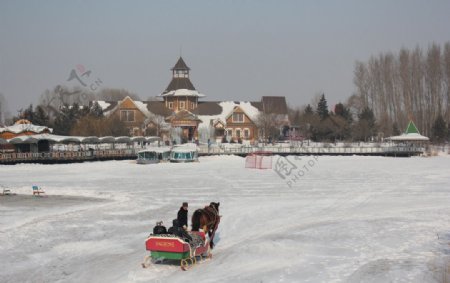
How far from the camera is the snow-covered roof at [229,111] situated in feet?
314

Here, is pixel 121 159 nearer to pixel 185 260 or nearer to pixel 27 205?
pixel 27 205

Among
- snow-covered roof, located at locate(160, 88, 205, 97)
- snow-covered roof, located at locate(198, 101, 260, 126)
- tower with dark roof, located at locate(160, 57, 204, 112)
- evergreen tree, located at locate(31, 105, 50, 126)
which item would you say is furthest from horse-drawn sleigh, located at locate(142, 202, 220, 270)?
snow-covered roof, located at locate(160, 88, 205, 97)

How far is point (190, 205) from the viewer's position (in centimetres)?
2225

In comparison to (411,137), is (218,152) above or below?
below

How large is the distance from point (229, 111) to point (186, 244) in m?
88.8

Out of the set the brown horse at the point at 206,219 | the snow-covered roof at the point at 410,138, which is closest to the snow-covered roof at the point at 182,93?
the snow-covered roof at the point at 410,138

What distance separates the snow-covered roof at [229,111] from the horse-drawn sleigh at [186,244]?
79942mm

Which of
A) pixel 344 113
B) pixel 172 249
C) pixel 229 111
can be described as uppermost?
pixel 229 111

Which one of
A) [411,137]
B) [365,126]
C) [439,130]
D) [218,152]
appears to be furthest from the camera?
[365,126]

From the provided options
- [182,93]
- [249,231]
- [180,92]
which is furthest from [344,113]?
[249,231]

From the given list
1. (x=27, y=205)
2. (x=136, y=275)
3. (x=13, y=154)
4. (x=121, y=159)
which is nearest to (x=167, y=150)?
(x=121, y=159)

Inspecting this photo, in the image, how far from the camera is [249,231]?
1642 cm

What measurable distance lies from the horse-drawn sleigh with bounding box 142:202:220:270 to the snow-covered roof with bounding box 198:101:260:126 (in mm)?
79942

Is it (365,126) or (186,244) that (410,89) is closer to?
(365,126)
